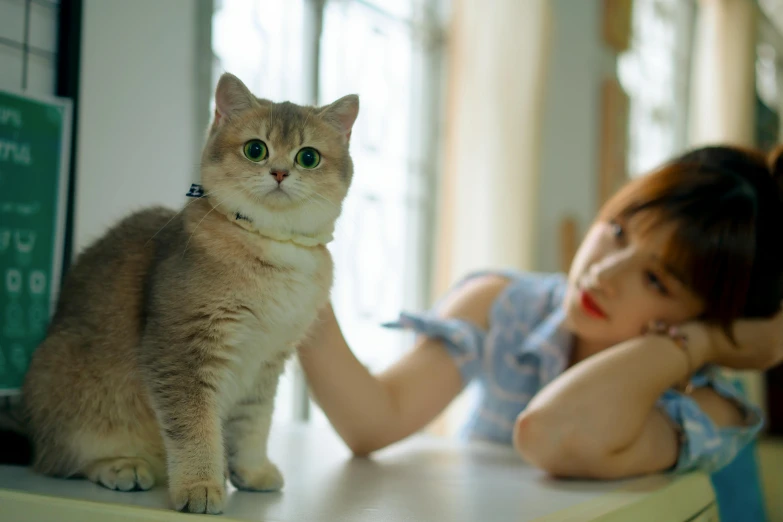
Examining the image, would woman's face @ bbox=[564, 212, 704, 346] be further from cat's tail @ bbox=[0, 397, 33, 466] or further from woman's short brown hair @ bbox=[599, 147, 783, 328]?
cat's tail @ bbox=[0, 397, 33, 466]

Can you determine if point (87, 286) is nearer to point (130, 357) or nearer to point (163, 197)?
point (130, 357)

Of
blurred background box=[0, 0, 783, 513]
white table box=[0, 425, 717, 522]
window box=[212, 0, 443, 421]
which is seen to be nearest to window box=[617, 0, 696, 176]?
blurred background box=[0, 0, 783, 513]

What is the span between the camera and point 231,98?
782 millimetres

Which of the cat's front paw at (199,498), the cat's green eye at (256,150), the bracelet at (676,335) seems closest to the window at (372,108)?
the bracelet at (676,335)

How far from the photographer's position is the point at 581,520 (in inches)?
27.4

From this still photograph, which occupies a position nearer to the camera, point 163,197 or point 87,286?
point 87,286

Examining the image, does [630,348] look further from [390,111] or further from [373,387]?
[390,111]

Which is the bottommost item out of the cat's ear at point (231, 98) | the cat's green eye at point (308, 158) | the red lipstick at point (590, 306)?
the red lipstick at point (590, 306)

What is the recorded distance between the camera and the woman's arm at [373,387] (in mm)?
1004

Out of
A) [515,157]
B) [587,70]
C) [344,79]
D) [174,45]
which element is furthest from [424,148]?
[174,45]

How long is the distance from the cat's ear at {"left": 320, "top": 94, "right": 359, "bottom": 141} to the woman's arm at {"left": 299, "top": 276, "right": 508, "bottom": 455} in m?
0.23

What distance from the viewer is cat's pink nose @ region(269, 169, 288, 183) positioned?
0.75 metres

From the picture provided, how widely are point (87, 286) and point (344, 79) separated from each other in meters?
1.36

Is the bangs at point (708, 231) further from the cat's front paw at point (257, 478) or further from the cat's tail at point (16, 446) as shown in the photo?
the cat's tail at point (16, 446)
